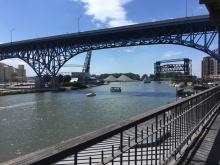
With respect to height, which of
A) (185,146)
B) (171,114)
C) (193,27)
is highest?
(193,27)

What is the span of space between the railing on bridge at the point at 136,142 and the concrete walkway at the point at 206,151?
0.57 ft

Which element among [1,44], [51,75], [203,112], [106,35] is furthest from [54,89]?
[203,112]

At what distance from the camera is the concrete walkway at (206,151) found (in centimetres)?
588

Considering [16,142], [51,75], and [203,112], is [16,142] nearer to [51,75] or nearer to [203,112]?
[203,112]

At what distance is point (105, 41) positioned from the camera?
83438 millimetres

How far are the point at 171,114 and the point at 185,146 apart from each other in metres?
1.18

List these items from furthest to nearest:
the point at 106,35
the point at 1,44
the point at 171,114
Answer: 1. the point at 1,44
2. the point at 106,35
3. the point at 171,114

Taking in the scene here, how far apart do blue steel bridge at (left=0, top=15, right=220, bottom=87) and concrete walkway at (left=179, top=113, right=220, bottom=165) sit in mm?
47852

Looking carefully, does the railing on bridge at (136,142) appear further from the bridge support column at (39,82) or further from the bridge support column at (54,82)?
the bridge support column at (39,82)

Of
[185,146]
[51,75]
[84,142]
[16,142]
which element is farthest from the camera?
[51,75]

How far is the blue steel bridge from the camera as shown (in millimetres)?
64750

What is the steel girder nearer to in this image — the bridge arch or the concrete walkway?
the bridge arch

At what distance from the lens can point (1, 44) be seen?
10788cm

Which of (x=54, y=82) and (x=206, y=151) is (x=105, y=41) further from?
(x=206, y=151)
